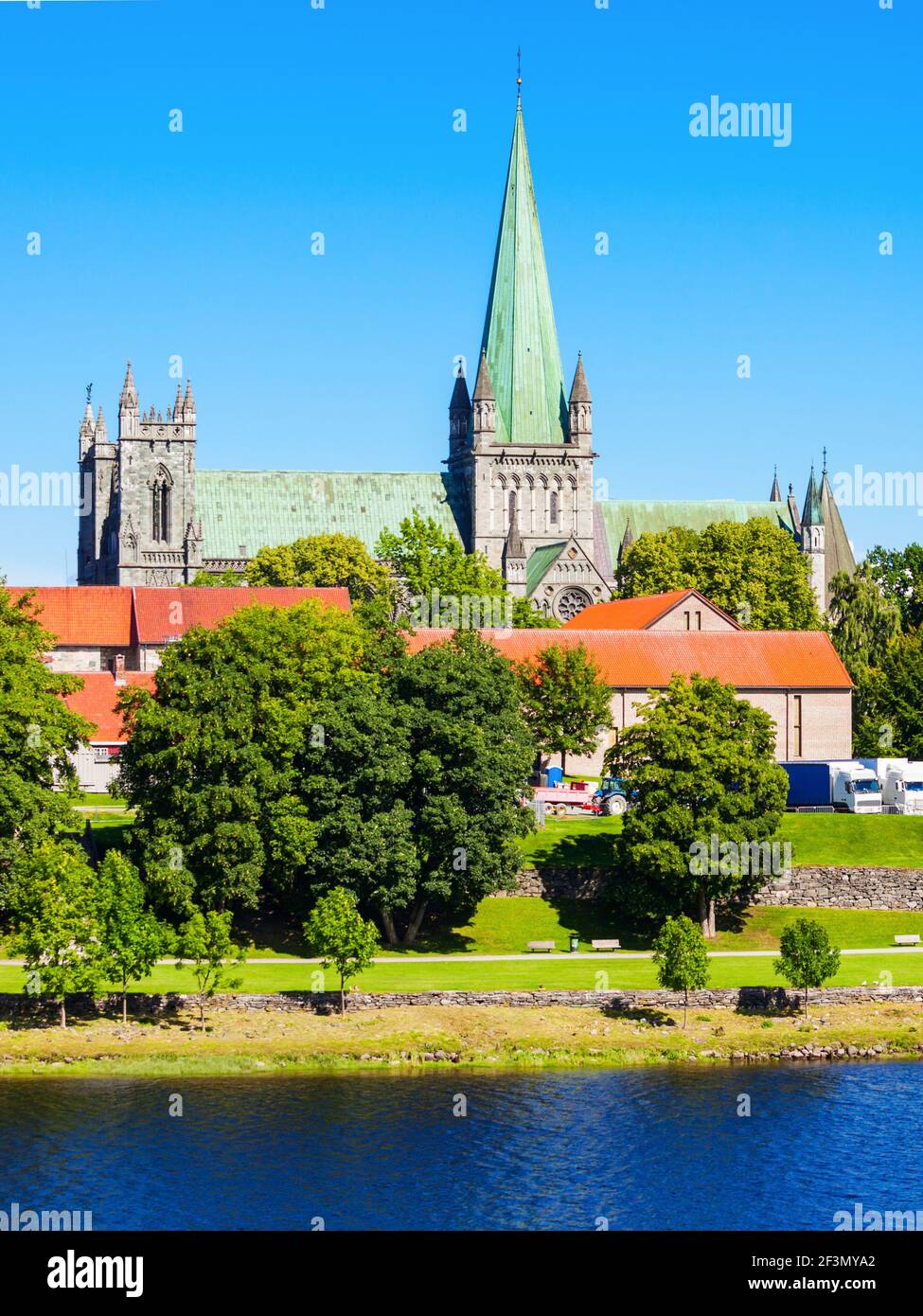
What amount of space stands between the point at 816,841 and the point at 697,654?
2049cm

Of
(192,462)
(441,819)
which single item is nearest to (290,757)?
(441,819)

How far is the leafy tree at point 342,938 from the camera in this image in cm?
5775

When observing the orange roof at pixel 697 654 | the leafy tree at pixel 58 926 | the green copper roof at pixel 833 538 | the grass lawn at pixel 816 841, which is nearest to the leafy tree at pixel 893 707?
the orange roof at pixel 697 654

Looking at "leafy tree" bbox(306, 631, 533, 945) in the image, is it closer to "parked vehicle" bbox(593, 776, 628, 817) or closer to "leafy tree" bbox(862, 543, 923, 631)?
"parked vehicle" bbox(593, 776, 628, 817)

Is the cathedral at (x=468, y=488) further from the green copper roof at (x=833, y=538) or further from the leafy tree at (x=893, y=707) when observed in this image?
the leafy tree at (x=893, y=707)

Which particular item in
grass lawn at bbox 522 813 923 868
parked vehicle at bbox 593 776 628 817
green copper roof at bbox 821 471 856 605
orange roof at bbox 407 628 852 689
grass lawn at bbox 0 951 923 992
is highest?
green copper roof at bbox 821 471 856 605

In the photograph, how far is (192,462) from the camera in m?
144

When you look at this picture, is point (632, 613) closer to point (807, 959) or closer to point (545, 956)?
point (545, 956)

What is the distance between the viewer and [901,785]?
7919 cm

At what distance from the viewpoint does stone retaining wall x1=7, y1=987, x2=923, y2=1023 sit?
187 feet

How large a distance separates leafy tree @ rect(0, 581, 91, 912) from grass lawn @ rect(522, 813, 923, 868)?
17018 millimetres

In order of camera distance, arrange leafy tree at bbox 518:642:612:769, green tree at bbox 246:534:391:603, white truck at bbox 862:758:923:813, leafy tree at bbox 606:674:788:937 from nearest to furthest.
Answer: leafy tree at bbox 606:674:788:937
white truck at bbox 862:758:923:813
leafy tree at bbox 518:642:612:769
green tree at bbox 246:534:391:603

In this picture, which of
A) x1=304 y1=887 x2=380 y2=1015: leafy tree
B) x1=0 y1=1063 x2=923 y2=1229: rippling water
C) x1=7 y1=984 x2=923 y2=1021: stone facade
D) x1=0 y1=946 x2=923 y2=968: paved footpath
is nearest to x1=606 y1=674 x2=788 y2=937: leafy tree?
x1=0 y1=946 x2=923 y2=968: paved footpath

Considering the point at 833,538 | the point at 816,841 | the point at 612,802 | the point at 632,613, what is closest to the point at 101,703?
the point at 612,802
